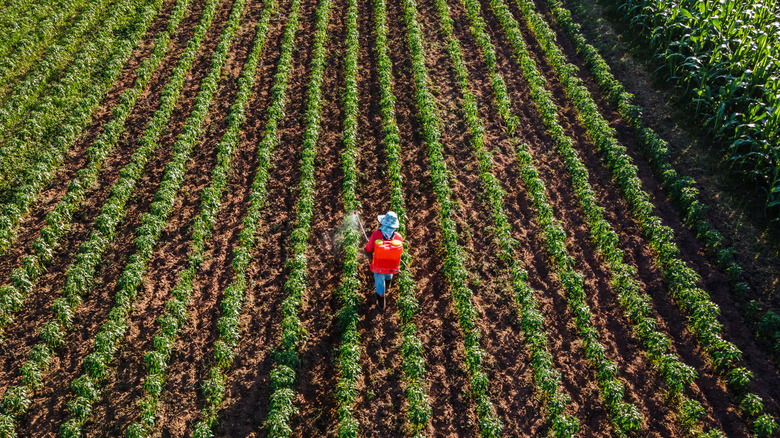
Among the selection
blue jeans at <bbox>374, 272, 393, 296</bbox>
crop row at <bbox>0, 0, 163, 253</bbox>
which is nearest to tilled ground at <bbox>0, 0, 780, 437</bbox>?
crop row at <bbox>0, 0, 163, 253</bbox>

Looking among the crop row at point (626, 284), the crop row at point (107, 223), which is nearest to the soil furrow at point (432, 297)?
the crop row at point (626, 284)

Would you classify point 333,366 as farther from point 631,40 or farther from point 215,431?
point 631,40

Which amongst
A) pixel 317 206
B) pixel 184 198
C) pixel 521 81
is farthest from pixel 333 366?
pixel 521 81

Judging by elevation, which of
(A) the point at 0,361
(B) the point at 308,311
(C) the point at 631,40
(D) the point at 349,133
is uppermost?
(C) the point at 631,40

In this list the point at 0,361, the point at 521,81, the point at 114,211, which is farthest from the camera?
the point at 521,81

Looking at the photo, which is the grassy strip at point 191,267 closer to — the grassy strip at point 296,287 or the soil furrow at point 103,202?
the soil furrow at point 103,202
